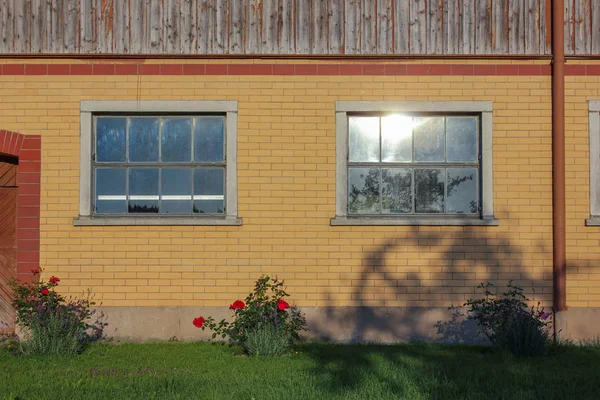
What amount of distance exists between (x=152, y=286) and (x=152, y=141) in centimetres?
197

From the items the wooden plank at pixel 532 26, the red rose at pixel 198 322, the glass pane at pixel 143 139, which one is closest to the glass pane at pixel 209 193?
the glass pane at pixel 143 139

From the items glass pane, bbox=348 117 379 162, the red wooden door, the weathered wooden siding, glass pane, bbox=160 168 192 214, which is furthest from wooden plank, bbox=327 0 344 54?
the red wooden door

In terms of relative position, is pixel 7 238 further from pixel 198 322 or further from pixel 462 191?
pixel 462 191

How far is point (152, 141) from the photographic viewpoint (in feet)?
30.9

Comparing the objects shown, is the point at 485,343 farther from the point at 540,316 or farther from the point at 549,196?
the point at 549,196

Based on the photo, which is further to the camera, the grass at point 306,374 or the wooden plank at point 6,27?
the wooden plank at point 6,27

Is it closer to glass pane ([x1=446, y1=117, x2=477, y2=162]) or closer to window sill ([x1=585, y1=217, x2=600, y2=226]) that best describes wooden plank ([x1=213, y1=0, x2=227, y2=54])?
glass pane ([x1=446, y1=117, x2=477, y2=162])

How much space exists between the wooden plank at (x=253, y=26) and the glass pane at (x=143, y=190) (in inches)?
83.6

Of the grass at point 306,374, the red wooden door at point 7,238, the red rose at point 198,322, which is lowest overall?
the grass at point 306,374

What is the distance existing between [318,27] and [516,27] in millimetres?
2704

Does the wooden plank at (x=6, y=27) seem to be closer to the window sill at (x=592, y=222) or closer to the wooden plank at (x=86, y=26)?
the wooden plank at (x=86, y=26)

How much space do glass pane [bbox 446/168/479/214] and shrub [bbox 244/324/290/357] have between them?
2.98 m

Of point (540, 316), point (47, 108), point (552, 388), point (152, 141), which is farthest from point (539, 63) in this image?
point (47, 108)

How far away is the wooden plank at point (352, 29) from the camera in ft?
30.6
